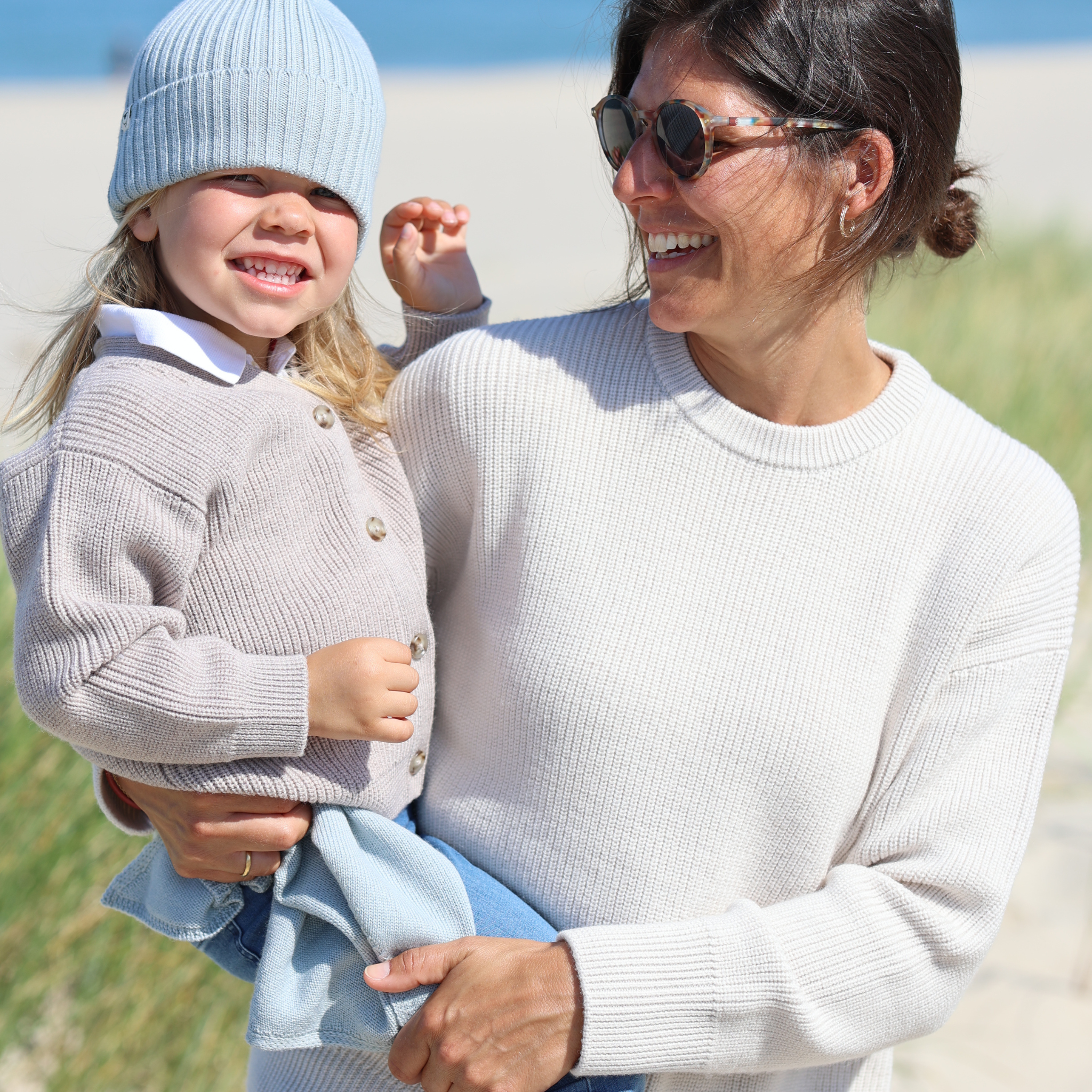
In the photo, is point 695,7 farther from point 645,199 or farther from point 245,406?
point 245,406

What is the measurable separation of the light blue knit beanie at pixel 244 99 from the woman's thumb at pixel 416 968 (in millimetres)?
1100

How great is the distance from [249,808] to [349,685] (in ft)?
0.81

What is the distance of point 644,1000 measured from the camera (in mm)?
1599

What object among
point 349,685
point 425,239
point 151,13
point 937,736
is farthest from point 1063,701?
point 151,13

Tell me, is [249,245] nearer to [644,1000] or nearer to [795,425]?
[795,425]

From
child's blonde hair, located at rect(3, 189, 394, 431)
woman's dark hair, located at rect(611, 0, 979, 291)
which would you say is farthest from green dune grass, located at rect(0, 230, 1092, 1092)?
child's blonde hair, located at rect(3, 189, 394, 431)

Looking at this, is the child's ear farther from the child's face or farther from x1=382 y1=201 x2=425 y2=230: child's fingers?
x1=382 y1=201 x2=425 y2=230: child's fingers

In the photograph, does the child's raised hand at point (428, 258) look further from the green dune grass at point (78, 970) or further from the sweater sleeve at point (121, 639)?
the green dune grass at point (78, 970)

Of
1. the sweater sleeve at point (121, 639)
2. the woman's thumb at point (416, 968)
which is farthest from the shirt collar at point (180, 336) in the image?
the woman's thumb at point (416, 968)

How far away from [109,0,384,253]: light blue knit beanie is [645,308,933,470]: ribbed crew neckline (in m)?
0.57

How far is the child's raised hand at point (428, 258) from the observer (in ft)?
6.98

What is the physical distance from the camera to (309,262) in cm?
175

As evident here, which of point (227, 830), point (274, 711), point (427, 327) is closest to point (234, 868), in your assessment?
point (227, 830)

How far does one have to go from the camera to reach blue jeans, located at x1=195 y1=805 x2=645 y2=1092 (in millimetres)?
1662
